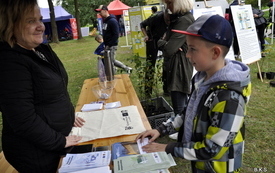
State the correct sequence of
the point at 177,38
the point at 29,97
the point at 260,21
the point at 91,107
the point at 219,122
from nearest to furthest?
1. the point at 219,122
2. the point at 29,97
3. the point at 91,107
4. the point at 177,38
5. the point at 260,21

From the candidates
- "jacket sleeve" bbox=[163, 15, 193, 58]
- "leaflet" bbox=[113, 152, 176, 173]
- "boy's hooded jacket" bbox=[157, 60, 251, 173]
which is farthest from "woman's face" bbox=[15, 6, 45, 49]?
"jacket sleeve" bbox=[163, 15, 193, 58]

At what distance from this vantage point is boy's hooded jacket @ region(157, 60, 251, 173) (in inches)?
38.1

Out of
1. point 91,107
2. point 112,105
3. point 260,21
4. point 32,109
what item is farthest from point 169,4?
point 260,21

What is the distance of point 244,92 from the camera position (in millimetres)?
1010

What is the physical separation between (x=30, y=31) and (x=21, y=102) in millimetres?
410

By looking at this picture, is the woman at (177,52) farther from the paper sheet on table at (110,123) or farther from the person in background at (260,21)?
the person in background at (260,21)

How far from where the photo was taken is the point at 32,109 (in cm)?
111

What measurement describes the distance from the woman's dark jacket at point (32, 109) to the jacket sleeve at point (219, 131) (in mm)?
712

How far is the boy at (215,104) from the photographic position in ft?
3.19

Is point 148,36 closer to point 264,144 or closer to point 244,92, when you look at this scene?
point 264,144

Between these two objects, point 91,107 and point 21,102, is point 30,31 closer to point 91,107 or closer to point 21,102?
point 21,102

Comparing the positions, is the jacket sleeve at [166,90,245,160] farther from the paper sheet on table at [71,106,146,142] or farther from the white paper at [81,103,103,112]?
the white paper at [81,103,103,112]

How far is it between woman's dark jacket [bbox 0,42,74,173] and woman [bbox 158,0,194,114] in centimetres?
137

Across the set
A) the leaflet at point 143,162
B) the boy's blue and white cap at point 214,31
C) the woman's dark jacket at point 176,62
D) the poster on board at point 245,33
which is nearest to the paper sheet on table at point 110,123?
the leaflet at point 143,162
